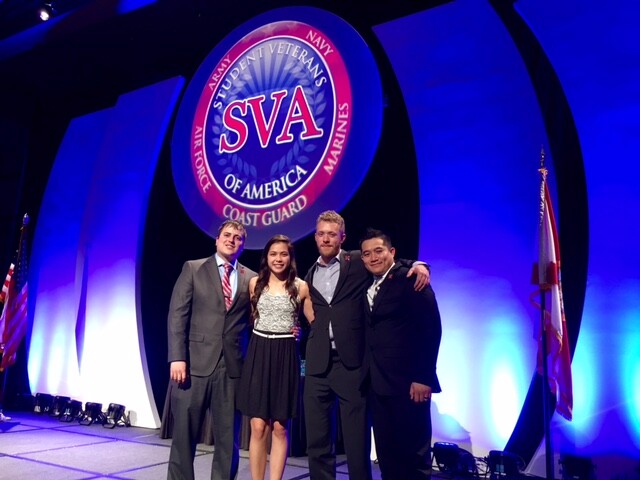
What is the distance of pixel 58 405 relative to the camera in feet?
18.2

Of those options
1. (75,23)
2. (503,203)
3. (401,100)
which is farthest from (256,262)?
(75,23)

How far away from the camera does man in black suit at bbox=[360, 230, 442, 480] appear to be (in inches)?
96.8

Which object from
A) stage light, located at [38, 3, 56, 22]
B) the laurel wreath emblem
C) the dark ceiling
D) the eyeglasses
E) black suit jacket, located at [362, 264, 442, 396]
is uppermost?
stage light, located at [38, 3, 56, 22]

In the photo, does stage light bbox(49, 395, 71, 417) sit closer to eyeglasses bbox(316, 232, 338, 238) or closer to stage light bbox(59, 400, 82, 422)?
stage light bbox(59, 400, 82, 422)

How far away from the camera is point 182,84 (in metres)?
5.59

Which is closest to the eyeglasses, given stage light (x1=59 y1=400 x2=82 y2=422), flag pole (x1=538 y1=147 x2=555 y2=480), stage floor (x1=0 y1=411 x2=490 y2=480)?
flag pole (x1=538 y1=147 x2=555 y2=480)

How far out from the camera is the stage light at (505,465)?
3.14 meters

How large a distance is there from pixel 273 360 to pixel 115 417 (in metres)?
3.09

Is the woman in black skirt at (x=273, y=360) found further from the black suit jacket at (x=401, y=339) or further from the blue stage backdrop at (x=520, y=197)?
the blue stage backdrop at (x=520, y=197)

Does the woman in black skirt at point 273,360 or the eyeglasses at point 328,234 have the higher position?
the eyeglasses at point 328,234

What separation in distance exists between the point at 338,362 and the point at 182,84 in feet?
13.3

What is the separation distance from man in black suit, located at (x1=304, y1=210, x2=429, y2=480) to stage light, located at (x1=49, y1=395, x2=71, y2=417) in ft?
13.0

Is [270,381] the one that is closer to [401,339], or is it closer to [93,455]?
[401,339]

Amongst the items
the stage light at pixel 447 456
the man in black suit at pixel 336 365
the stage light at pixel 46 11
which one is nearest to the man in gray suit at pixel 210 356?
the man in black suit at pixel 336 365
